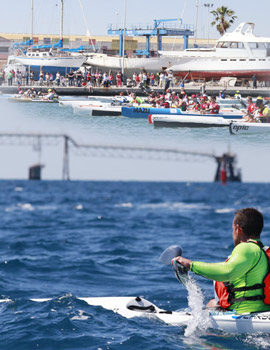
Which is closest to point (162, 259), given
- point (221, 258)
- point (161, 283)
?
point (161, 283)

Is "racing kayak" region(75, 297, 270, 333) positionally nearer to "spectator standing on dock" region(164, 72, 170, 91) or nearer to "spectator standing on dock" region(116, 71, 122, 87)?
"spectator standing on dock" region(164, 72, 170, 91)

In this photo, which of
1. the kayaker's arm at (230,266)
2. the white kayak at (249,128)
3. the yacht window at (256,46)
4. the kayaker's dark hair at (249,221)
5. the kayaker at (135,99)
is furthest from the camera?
the kayaker's arm at (230,266)

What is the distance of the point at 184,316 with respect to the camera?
17.9ft

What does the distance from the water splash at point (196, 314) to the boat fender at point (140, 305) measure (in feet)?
1.58

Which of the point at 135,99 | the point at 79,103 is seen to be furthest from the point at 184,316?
the point at 79,103

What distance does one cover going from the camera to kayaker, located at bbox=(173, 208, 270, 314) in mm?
4445

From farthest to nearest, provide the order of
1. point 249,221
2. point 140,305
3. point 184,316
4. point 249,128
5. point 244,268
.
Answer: point 140,305 → point 184,316 → point 244,268 → point 249,221 → point 249,128

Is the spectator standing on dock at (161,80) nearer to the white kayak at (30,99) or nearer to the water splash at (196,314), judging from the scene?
the white kayak at (30,99)

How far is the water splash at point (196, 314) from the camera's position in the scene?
5.09 metres

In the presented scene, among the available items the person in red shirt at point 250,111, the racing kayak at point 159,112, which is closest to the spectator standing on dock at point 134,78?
the racing kayak at point 159,112

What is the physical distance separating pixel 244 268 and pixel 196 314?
867 mm

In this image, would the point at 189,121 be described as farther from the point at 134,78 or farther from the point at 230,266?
the point at 230,266

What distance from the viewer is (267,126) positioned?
3.23m

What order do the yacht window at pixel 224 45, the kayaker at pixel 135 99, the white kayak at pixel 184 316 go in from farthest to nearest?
the white kayak at pixel 184 316 < the kayaker at pixel 135 99 < the yacht window at pixel 224 45
